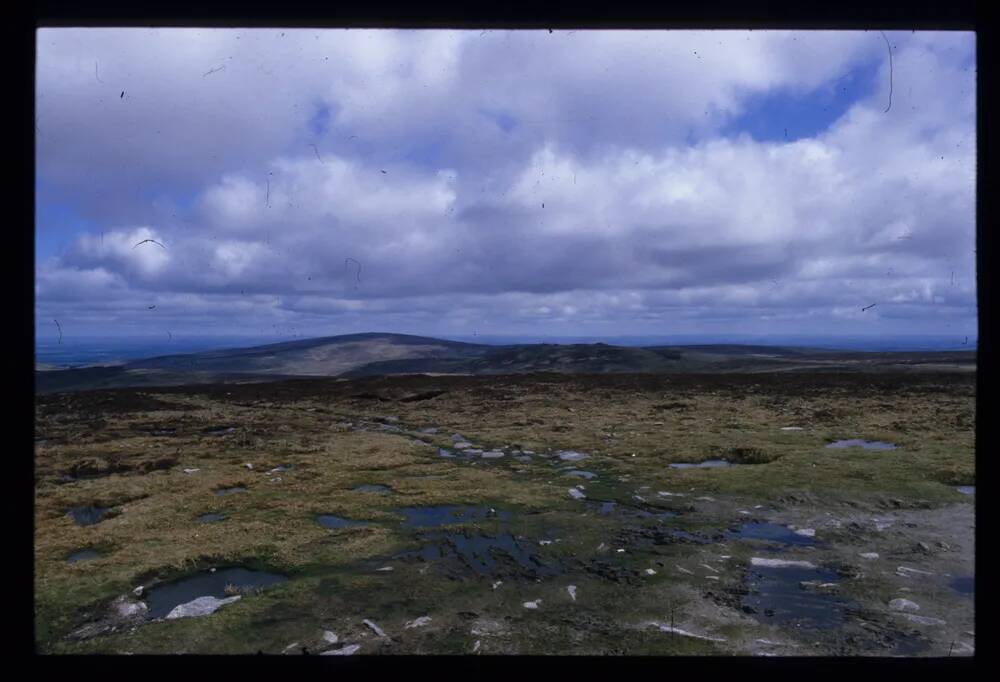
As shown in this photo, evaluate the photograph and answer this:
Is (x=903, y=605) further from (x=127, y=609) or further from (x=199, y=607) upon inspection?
(x=127, y=609)

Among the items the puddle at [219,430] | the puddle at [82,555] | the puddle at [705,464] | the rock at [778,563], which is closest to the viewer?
the rock at [778,563]

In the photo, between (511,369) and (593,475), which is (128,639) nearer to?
(593,475)

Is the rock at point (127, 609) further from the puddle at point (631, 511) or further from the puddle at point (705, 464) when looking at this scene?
the puddle at point (705, 464)

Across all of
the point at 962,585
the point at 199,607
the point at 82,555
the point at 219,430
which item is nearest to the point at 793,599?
the point at 962,585

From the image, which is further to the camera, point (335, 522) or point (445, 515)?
point (445, 515)

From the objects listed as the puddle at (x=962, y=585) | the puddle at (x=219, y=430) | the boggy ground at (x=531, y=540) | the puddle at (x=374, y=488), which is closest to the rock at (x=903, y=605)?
the boggy ground at (x=531, y=540)

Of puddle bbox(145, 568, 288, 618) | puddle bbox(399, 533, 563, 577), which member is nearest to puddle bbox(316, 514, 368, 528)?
puddle bbox(399, 533, 563, 577)
